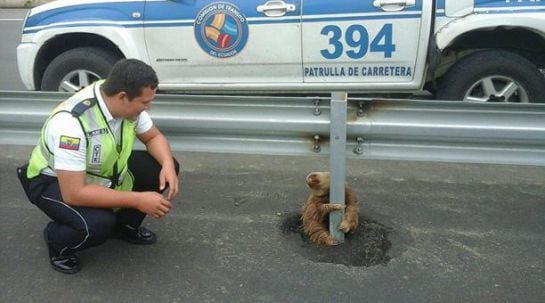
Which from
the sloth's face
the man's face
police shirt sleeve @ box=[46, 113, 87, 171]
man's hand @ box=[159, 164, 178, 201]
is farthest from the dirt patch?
police shirt sleeve @ box=[46, 113, 87, 171]

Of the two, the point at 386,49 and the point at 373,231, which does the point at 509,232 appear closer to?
the point at 373,231

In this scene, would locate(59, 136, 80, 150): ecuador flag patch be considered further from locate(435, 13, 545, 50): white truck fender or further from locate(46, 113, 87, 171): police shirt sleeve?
locate(435, 13, 545, 50): white truck fender

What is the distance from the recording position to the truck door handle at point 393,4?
444 centimetres

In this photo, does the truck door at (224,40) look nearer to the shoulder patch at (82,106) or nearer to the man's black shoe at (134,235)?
the man's black shoe at (134,235)

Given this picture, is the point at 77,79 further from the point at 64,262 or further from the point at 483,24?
the point at 483,24

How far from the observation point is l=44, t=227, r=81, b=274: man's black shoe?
115 inches

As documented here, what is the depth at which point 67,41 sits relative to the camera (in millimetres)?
5160

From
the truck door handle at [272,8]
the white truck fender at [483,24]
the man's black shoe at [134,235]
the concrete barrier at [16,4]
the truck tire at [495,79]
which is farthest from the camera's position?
the concrete barrier at [16,4]

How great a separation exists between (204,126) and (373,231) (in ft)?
3.76

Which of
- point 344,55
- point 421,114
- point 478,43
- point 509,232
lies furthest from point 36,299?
point 478,43

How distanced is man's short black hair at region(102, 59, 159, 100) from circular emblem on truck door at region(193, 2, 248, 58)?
215 centimetres

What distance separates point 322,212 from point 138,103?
1.13 meters

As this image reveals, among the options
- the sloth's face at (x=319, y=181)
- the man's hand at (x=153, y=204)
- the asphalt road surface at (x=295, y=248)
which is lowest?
the asphalt road surface at (x=295, y=248)

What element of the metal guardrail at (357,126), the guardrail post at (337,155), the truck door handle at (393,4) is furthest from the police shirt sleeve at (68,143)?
the truck door handle at (393,4)
